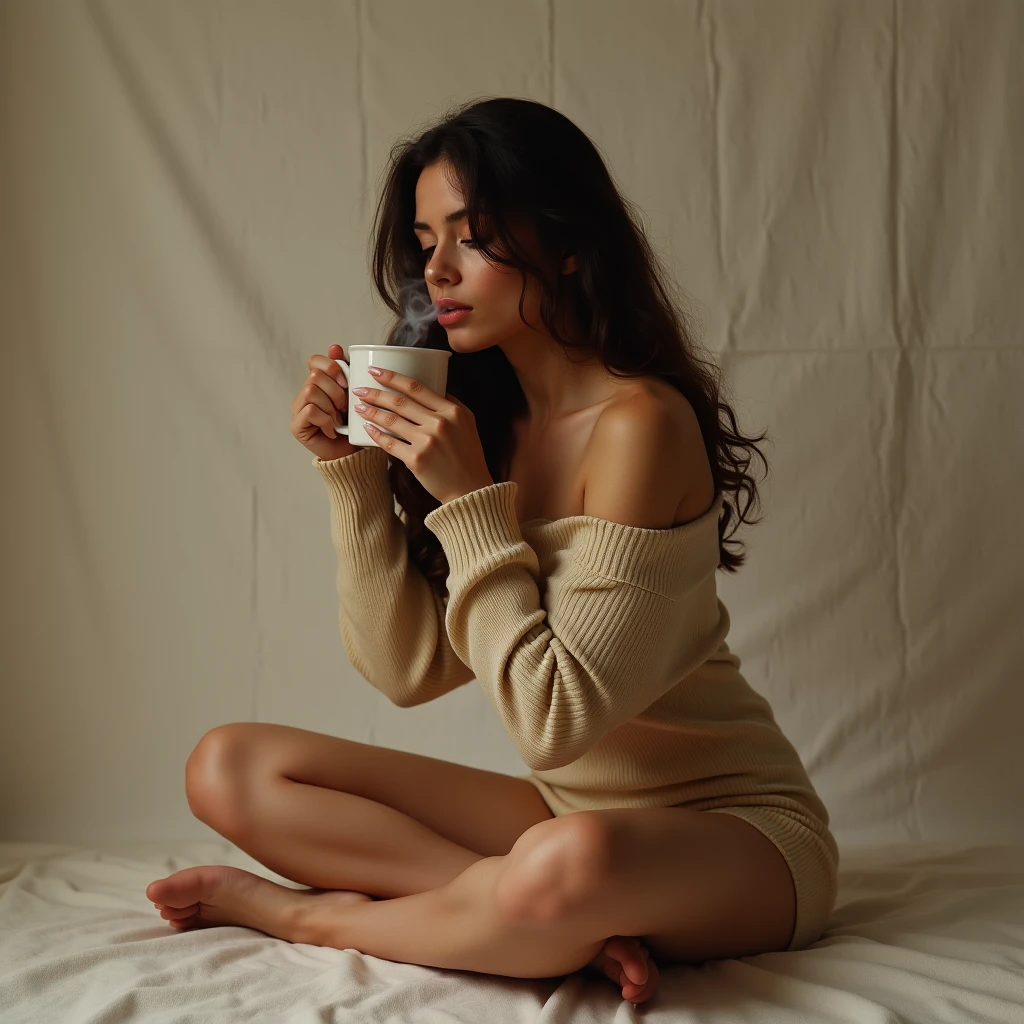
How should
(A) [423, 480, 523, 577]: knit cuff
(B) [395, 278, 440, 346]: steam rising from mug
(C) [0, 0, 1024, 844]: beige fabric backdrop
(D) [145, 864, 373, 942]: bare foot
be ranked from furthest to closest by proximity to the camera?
1. (C) [0, 0, 1024, 844]: beige fabric backdrop
2. (B) [395, 278, 440, 346]: steam rising from mug
3. (D) [145, 864, 373, 942]: bare foot
4. (A) [423, 480, 523, 577]: knit cuff

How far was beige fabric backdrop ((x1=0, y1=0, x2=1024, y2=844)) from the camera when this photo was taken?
1852 millimetres

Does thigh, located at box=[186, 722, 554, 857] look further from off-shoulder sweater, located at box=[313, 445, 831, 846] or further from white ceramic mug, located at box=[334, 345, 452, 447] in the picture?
white ceramic mug, located at box=[334, 345, 452, 447]

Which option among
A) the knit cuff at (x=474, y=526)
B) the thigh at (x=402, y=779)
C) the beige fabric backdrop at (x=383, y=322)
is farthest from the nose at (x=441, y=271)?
the beige fabric backdrop at (x=383, y=322)

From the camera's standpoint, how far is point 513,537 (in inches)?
46.9

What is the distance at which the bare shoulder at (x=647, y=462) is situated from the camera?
3.97ft

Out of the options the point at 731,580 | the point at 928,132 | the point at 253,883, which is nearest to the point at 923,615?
the point at 731,580

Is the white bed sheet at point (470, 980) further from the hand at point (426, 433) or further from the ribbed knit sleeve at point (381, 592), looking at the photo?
the hand at point (426, 433)

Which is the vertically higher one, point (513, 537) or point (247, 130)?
point (247, 130)

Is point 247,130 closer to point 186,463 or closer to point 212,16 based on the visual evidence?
point 212,16

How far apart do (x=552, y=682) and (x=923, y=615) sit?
0.96m

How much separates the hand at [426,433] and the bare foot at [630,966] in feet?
1.51

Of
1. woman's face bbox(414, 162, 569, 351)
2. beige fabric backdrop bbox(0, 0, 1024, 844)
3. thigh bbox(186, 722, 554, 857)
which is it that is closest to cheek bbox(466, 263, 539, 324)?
woman's face bbox(414, 162, 569, 351)

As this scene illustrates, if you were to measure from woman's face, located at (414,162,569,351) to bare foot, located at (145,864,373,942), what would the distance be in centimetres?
63

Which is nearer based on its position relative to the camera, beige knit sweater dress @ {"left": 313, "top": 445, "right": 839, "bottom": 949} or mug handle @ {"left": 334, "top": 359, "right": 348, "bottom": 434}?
beige knit sweater dress @ {"left": 313, "top": 445, "right": 839, "bottom": 949}
